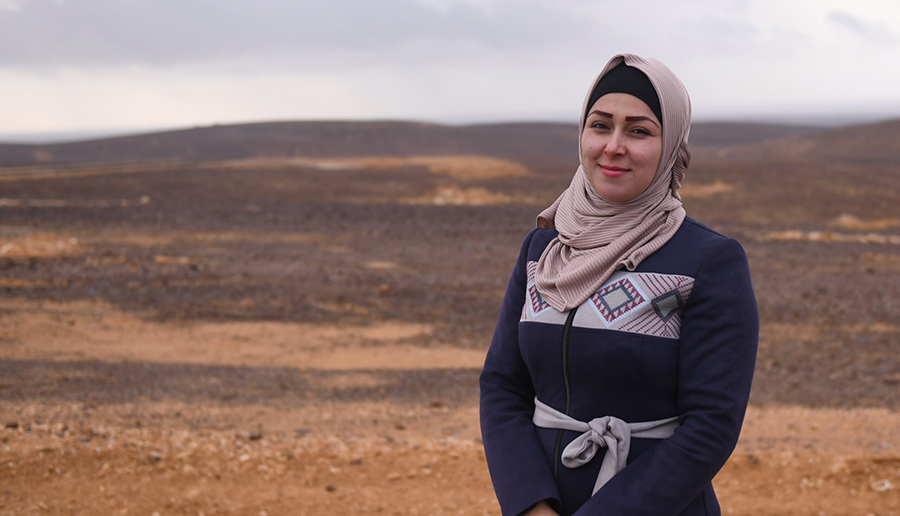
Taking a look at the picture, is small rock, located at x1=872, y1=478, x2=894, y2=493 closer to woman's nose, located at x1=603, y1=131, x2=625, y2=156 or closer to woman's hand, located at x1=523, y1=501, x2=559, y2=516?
woman's hand, located at x1=523, y1=501, x2=559, y2=516

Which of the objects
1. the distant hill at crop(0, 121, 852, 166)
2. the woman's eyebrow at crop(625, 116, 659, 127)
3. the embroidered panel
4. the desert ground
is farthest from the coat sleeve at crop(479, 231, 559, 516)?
the distant hill at crop(0, 121, 852, 166)

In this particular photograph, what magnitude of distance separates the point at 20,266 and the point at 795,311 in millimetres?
14233

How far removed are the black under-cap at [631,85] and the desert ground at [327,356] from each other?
356cm

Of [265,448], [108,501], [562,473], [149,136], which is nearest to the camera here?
[562,473]

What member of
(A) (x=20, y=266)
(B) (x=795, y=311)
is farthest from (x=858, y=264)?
(A) (x=20, y=266)

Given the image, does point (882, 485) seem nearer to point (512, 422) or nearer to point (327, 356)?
point (512, 422)

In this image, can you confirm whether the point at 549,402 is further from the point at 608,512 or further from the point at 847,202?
the point at 847,202

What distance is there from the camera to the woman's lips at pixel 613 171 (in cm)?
211

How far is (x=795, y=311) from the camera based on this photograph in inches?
455

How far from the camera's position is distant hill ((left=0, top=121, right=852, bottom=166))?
175 ft

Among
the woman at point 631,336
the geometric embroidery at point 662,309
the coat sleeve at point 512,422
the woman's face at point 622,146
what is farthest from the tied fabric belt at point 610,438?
the woman's face at point 622,146

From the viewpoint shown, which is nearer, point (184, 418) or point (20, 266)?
point (184, 418)

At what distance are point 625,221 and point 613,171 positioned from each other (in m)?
0.16

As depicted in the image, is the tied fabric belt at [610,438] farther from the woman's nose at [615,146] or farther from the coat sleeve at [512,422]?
the woman's nose at [615,146]
